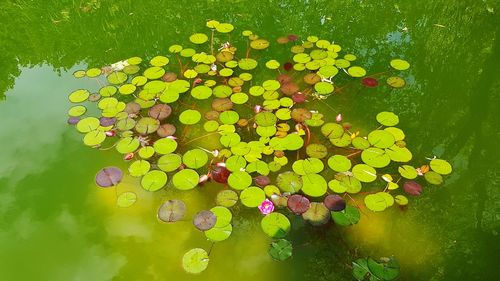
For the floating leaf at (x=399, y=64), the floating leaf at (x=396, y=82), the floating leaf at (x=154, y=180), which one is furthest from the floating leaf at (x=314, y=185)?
the floating leaf at (x=399, y=64)

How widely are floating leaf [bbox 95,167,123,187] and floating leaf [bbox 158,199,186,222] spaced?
0.33m

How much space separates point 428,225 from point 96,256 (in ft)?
5.53

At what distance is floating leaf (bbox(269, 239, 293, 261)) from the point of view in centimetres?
189

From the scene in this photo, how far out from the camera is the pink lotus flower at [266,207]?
205 cm

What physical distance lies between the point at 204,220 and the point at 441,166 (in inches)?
55.0

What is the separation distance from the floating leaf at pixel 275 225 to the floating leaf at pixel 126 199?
0.70 meters

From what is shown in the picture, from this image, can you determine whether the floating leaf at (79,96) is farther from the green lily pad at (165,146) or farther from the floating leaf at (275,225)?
the floating leaf at (275,225)

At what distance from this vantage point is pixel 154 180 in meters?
2.19

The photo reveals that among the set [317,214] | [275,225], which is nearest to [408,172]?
[317,214]

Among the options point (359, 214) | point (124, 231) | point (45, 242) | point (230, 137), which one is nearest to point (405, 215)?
point (359, 214)

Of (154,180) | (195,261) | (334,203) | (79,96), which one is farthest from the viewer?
(79,96)

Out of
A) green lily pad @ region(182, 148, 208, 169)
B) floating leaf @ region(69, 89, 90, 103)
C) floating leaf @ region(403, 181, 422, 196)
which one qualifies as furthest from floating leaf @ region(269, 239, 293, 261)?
floating leaf @ region(69, 89, 90, 103)

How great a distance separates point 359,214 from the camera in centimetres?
206

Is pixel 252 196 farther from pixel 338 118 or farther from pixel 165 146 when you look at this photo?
pixel 338 118
